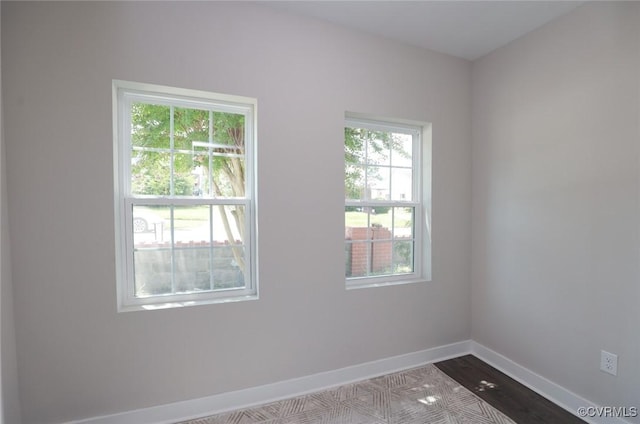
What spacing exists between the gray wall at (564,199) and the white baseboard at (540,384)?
0.16 feet

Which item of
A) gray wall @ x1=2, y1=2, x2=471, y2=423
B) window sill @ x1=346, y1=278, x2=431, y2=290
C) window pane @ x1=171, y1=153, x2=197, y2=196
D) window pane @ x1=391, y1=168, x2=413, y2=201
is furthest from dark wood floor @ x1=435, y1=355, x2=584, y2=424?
window pane @ x1=171, y1=153, x2=197, y2=196

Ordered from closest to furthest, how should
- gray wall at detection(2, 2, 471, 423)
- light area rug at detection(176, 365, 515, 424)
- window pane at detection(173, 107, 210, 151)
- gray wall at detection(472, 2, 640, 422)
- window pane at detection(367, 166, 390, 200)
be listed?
gray wall at detection(2, 2, 471, 423)
gray wall at detection(472, 2, 640, 422)
light area rug at detection(176, 365, 515, 424)
window pane at detection(173, 107, 210, 151)
window pane at detection(367, 166, 390, 200)

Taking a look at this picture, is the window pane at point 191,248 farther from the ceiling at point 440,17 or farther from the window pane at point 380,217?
the ceiling at point 440,17

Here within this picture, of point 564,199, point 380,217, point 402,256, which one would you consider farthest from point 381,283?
point 564,199

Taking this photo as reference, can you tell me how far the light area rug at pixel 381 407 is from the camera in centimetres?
187

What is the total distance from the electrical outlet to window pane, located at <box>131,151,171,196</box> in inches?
120

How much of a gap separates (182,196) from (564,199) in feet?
8.86

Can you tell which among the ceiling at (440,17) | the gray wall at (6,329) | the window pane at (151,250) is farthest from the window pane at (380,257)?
the gray wall at (6,329)

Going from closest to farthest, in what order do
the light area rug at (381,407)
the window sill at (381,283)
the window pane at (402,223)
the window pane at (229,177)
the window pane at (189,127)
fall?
the light area rug at (381,407)
the window pane at (189,127)
the window pane at (229,177)
the window sill at (381,283)
the window pane at (402,223)

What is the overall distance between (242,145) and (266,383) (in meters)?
1.74

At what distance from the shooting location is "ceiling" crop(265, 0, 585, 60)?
77.9 inches

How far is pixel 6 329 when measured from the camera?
147 centimetres

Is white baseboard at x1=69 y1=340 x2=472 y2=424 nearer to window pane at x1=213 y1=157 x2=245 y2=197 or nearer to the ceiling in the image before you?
window pane at x1=213 y1=157 x2=245 y2=197

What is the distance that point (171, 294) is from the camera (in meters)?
1.95
